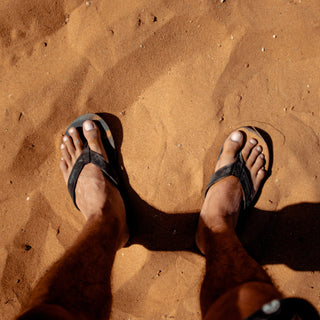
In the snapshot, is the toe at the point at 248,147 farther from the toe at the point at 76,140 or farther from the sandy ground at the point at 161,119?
the toe at the point at 76,140

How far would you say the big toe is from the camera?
6.01ft

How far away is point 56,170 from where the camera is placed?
6.40 ft

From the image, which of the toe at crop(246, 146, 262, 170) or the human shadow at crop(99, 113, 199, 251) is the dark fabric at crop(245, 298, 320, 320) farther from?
the toe at crop(246, 146, 262, 170)

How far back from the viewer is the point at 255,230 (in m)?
1.83

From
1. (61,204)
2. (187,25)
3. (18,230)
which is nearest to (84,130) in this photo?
(61,204)

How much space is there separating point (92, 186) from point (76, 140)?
38cm

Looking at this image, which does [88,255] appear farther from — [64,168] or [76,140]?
[76,140]

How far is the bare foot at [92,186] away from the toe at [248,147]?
98cm

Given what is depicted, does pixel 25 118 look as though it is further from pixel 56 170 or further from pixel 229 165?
pixel 229 165

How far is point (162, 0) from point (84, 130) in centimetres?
109

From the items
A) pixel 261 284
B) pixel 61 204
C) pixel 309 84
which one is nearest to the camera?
pixel 261 284

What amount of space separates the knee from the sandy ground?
2.32 feet

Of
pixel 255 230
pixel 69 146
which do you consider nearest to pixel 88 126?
pixel 69 146

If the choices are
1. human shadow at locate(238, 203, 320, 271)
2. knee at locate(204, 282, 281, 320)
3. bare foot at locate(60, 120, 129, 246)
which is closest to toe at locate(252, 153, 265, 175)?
human shadow at locate(238, 203, 320, 271)
